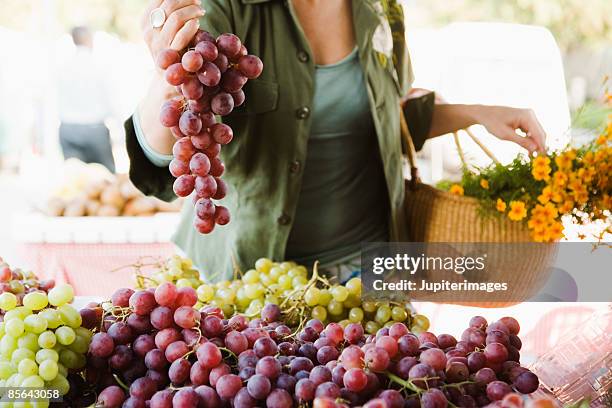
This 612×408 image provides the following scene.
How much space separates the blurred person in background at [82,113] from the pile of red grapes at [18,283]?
3.75 meters

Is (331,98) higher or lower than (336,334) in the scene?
higher

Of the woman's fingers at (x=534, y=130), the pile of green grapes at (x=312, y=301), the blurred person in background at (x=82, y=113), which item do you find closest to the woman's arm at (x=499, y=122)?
the woman's fingers at (x=534, y=130)

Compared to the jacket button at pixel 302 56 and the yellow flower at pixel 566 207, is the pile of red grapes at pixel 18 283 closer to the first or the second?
the jacket button at pixel 302 56

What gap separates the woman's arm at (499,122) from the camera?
5.23 feet

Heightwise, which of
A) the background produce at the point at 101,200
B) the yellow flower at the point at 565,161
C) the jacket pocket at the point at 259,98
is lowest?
the background produce at the point at 101,200

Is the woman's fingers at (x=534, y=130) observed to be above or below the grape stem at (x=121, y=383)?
→ above

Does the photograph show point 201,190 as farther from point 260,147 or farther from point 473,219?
point 473,219

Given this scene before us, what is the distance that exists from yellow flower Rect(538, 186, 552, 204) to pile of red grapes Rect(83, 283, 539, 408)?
23.3 inches

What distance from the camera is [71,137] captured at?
4.88 metres

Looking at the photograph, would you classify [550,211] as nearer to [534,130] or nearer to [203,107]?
[534,130]

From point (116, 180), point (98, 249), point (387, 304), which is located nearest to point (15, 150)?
point (116, 180)

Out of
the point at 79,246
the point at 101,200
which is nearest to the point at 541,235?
the point at 79,246

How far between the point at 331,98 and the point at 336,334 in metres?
0.86

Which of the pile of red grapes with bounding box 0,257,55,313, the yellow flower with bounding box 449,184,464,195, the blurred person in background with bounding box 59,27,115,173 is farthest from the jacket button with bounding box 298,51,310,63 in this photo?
the blurred person in background with bounding box 59,27,115,173
